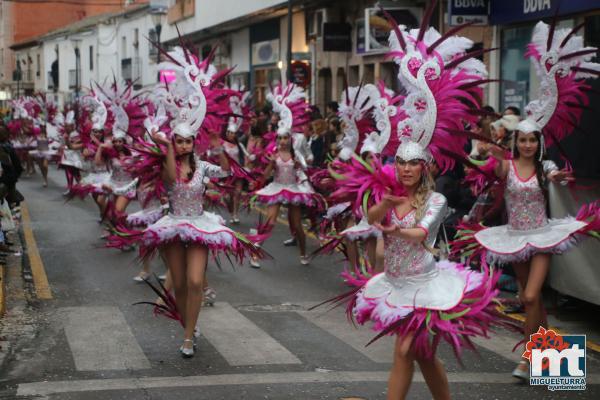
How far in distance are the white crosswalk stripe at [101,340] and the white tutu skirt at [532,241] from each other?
2.88m

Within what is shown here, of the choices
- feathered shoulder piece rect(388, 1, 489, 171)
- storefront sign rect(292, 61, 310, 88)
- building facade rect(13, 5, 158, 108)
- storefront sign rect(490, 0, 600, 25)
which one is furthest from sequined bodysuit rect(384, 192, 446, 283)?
building facade rect(13, 5, 158, 108)

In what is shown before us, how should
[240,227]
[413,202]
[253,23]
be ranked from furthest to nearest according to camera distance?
1. [253,23]
2. [240,227]
3. [413,202]

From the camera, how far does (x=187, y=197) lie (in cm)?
913

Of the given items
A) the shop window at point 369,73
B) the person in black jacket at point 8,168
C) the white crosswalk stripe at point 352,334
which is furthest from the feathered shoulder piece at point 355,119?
the shop window at point 369,73

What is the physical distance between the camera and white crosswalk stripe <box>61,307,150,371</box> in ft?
27.4

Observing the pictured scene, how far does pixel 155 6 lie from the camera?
4444 centimetres

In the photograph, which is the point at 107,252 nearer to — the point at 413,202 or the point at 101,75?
the point at 413,202

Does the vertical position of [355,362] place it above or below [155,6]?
below

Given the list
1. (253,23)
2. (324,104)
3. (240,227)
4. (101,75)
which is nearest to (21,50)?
(101,75)

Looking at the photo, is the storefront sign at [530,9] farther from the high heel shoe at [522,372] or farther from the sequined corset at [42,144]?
the sequined corset at [42,144]

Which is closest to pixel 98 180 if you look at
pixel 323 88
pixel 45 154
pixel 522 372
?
pixel 522 372

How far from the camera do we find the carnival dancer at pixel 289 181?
14414mm

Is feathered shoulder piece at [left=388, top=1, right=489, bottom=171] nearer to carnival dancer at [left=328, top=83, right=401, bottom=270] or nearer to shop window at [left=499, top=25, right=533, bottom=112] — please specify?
carnival dancer at [left=328, top=83, right=401, bottom=270]

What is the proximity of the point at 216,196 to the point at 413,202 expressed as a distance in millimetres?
5705
